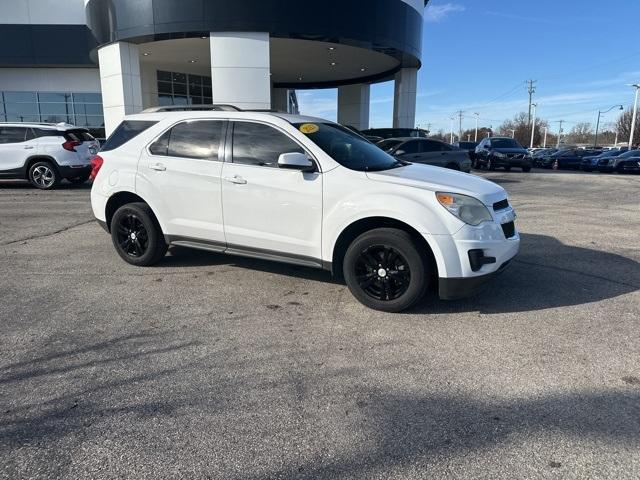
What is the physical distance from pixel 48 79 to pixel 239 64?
16.6 m

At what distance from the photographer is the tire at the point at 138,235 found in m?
5.64

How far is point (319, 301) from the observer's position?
4.79m

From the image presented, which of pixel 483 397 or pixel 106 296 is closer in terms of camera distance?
pixel 483 397

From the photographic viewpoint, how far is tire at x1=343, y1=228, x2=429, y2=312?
4.25 meters

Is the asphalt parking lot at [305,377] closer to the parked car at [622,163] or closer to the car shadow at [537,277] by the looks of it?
the car shadow at [537,277]

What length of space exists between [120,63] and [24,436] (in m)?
18.8

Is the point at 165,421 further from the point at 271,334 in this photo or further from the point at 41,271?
the point at 41,271

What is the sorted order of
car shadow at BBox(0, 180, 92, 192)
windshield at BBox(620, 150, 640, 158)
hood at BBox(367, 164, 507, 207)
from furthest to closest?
windshield at BBox(620, 150, 640, 158)
car shadow at BBox(0, 180, 92, 192)
hood at BBox(367, 164, 507, 207)

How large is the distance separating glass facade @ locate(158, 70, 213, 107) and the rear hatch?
624 inches

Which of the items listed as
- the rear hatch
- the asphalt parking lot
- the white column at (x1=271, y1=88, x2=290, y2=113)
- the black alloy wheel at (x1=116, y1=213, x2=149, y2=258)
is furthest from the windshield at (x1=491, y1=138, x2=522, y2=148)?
the black alloy wheel at (x1=116, y1=213, x2=149, y2=258)

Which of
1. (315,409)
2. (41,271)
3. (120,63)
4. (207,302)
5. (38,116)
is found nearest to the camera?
(315,409)

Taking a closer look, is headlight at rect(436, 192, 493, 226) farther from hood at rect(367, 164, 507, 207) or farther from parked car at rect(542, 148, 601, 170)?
parked car at rect(542, 148, 601, 170)

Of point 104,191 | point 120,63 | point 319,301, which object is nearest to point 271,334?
point 319,301

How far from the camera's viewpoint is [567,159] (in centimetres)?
3102
